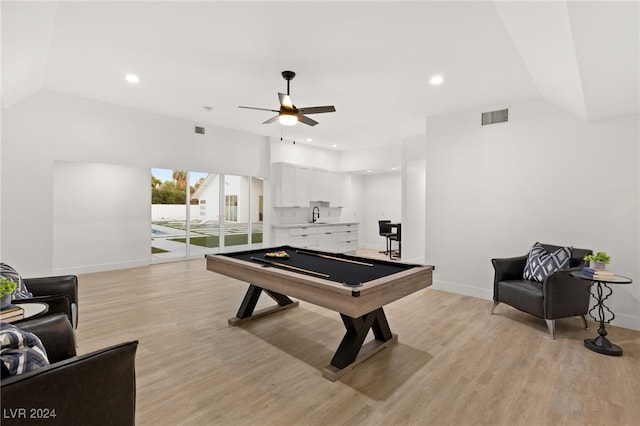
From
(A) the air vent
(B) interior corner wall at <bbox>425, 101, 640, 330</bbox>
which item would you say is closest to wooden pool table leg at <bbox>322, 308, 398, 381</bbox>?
(B) interior corner wall at <bbox>425, 101, 640, 330</bbox>

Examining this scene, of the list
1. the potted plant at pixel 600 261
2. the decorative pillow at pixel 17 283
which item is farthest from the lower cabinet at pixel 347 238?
the decorative pillow at pixel 17 283

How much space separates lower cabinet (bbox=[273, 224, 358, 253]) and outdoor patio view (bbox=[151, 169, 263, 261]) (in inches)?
37.5

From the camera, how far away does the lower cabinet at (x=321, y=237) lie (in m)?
7.43

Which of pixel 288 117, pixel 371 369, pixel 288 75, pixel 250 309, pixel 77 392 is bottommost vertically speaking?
Result: pixel 371 369

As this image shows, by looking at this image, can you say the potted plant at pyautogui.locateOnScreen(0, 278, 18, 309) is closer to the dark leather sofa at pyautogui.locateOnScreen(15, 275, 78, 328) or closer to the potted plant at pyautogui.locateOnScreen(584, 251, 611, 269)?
the dark leather sofa at pyautogui.locateOnScreen(15, 275, 78, 328)

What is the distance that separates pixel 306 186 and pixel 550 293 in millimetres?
5847

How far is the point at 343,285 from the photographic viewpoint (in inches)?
88.0

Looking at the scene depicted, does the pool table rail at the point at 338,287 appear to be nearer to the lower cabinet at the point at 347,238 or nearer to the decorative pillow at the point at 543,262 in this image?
the decorative pillow at the point at 543,262

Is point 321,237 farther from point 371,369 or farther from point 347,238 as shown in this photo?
point 371,369

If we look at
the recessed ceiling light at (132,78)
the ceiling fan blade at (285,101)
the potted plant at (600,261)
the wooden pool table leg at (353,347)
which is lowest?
the wooden pool table leg at (353,347)

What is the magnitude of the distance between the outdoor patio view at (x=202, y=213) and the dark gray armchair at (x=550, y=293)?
574 centimetres

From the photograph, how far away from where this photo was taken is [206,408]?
6.62 feet

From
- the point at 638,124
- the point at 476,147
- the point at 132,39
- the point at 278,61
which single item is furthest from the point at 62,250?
the point at 638,124

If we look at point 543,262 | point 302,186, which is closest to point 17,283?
point 543,262
